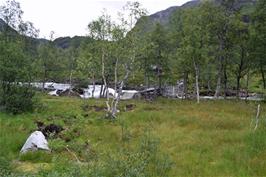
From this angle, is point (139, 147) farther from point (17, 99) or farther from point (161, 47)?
point (161, 47)

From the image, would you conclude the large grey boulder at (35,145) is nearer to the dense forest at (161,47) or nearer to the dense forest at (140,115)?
the dense forest at (140,115)

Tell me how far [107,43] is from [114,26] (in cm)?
164

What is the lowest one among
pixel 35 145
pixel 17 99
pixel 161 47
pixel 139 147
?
pixel 35 145

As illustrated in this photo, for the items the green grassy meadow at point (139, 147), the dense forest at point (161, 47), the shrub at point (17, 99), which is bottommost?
the green grassy meadow at point (139, 147)

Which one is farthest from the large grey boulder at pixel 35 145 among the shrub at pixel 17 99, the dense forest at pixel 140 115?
the shrub at pixel 17 99

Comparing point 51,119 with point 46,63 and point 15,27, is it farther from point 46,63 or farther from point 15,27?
point 46,63

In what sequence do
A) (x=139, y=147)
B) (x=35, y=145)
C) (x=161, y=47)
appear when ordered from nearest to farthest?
(x=139, y=147)
(x=35, y=145)
(x=161, y=47)

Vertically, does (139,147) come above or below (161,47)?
below

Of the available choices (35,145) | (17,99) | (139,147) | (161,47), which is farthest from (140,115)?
(161,47)

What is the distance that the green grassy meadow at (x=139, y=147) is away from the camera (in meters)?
15.0

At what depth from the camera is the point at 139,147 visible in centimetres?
1753

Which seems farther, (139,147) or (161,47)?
(161,47)

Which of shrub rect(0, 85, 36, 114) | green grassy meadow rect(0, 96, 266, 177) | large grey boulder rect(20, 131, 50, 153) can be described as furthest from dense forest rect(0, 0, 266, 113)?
large grey boulder rect(20, 131, 50, 153)

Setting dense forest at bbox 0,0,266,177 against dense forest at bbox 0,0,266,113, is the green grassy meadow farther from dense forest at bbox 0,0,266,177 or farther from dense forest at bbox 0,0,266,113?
dense forest at bbox 0,0,266,113
